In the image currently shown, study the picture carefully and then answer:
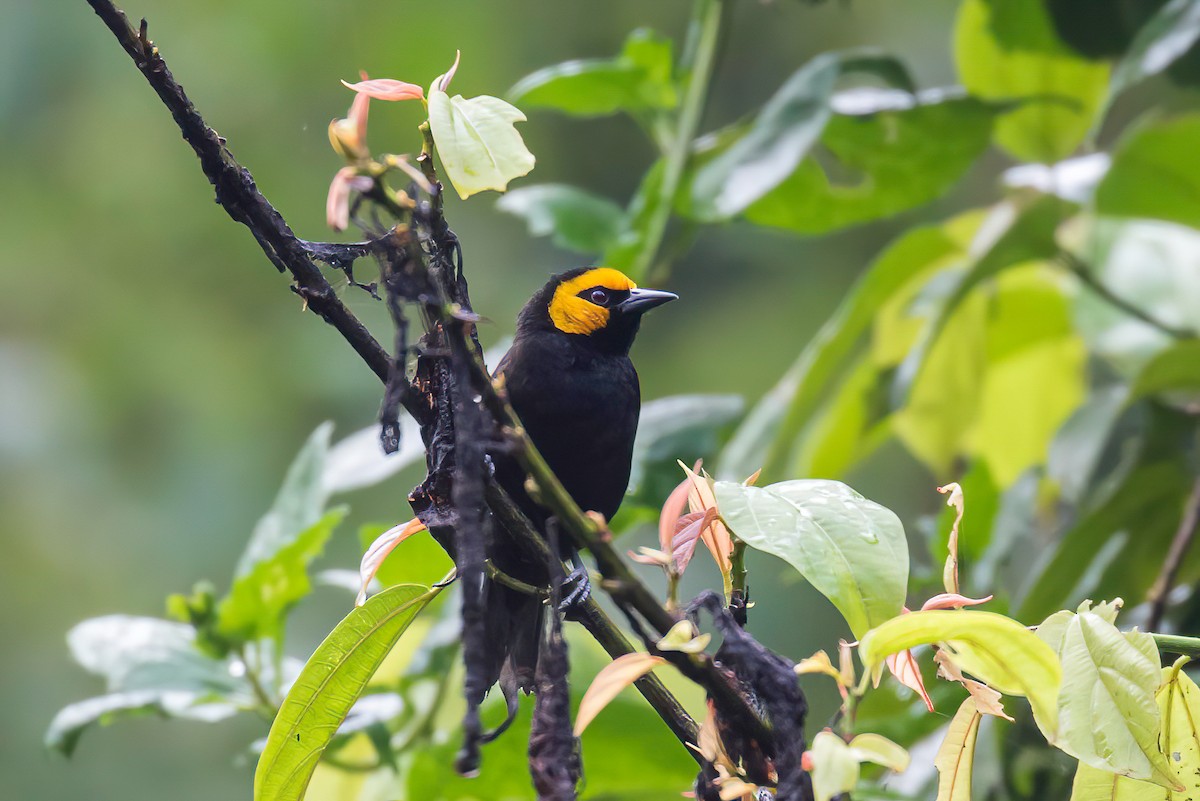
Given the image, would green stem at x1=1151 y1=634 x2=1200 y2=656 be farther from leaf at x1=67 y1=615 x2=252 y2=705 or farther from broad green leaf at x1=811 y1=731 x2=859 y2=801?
leaf at x1=67 y1=615 x2=252 y2=705

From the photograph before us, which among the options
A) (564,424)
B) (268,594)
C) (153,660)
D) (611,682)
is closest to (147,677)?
(153,660)

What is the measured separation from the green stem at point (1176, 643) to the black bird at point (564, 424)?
940 mm

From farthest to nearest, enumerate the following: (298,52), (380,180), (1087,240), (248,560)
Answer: (298,52) → (1087,240) → (248,560) → (380,180)

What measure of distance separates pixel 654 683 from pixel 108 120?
5.06 m

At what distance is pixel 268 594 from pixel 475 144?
1131mm

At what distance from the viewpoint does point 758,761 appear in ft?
2.71

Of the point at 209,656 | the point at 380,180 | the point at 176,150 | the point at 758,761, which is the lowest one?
the point at 209,656

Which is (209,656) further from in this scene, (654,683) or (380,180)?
(380,180)

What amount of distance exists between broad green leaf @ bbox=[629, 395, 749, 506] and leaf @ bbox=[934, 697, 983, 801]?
112 centimetres

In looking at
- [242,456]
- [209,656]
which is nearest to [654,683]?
[209,656]

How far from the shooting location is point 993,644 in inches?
32.0

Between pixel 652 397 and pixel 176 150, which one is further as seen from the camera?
pixel 176 150

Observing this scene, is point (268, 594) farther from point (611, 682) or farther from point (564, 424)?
point (611, 682)

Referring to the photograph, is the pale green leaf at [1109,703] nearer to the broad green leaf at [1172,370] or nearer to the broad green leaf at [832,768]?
the broad green leaf at [832,768]
